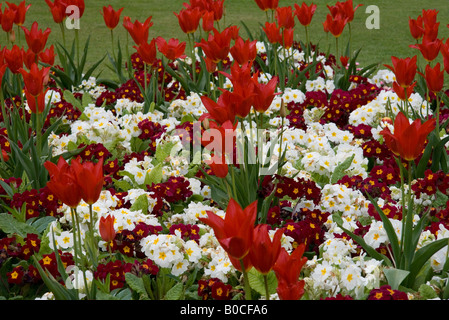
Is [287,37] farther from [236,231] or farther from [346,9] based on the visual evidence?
[236,231]

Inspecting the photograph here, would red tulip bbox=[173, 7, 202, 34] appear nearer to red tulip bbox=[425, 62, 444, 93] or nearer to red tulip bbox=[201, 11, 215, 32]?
red tulip bbox=[201, 11, 215, 32]

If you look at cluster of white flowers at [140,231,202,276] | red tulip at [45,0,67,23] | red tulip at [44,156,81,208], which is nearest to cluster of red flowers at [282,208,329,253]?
cluster of white flowers at [140,231,202,276]

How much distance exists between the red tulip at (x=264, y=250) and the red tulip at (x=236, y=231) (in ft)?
0.06

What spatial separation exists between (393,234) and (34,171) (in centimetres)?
161

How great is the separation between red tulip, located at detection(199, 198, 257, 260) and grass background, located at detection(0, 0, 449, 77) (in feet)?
17.7

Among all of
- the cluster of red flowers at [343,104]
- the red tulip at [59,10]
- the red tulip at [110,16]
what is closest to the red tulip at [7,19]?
the red tulip at [59,10]

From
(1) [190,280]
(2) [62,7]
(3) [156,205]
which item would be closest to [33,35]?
(2) [62,7]

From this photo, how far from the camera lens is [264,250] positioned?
4.83 feet

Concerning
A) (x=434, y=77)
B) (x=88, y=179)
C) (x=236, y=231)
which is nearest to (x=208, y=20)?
(x=434, y=77)

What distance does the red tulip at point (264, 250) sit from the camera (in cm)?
147

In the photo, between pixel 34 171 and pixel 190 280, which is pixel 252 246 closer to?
pixel 190 280
